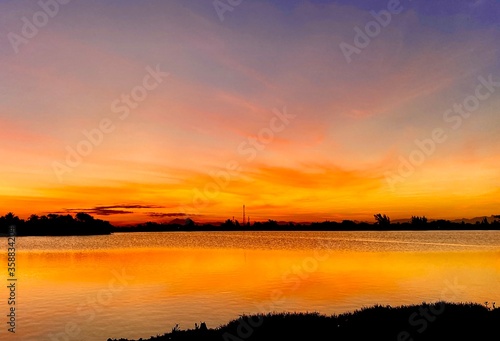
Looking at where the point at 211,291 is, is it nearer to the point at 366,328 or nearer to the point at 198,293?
the point at 198,293

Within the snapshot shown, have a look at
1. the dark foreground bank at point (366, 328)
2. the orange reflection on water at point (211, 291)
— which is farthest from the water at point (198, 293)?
the dark foreground bank at point (366, 328)

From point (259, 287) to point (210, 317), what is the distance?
734 inches

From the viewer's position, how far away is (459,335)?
23094 mm

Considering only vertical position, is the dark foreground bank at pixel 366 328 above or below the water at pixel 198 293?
above

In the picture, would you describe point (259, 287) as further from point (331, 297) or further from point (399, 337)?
point (399, 337)

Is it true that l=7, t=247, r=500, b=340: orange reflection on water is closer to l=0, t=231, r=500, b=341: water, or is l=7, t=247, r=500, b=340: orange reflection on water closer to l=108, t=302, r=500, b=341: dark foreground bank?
l=0, t=231, r=500, b=341: water

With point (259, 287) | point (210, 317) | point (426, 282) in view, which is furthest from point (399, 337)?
point (426, 282)

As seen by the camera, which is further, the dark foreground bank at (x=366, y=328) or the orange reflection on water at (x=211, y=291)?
the orange reflection on water at (x=211, y=291)

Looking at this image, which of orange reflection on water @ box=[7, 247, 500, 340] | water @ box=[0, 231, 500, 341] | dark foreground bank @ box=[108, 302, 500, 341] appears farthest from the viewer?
orange reflection on water @ box=[7, 247, 500, 340]

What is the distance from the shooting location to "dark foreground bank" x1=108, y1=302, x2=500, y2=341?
76.7 feet

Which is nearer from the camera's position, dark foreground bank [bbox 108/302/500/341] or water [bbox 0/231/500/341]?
dark foreground bank [bbox 108/302/500/341]

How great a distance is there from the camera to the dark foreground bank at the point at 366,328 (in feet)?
76.7

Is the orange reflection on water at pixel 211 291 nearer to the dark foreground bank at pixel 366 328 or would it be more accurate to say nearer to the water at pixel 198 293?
the water at pixel 198 293

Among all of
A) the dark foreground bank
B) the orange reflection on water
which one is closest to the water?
the orange reflection on water
